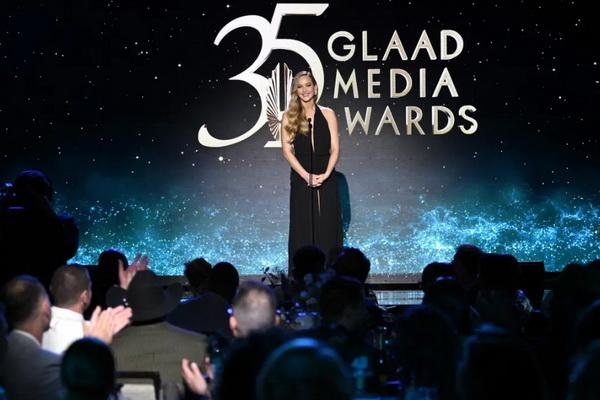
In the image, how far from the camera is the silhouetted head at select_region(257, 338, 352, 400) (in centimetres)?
194

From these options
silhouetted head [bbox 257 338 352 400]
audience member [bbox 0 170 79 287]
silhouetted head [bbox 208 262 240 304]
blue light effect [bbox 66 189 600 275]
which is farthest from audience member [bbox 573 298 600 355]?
blue light effect [bbox 66 189 600 275]

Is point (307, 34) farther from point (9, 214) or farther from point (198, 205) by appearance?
point (9, 214)

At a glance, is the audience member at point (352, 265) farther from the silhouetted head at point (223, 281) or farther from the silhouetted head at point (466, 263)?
the silhouetted head at point (223, 281)

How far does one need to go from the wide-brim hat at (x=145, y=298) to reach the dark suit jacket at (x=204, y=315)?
60 mm

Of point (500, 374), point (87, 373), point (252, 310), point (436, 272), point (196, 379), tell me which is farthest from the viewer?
point (436, 272)

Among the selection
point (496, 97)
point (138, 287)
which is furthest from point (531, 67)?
point (138, 287)

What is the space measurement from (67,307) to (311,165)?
3.85 meters

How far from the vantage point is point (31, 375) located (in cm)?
344

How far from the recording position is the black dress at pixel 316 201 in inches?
314

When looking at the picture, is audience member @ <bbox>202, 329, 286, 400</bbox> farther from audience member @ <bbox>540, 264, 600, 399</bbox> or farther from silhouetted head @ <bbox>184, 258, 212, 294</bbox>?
silhouetted head @ <bbox>184, 258, 212, 294</bbox>

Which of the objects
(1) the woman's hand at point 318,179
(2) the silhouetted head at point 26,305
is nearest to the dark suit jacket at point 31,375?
(2) the silhouetted head at point 26,305

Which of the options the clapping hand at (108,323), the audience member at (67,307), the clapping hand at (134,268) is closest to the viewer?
the clapping hand at (108,323)

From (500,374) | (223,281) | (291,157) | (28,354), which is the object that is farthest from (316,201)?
(500,374)

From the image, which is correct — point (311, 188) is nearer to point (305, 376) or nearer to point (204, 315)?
point (204, 315)
